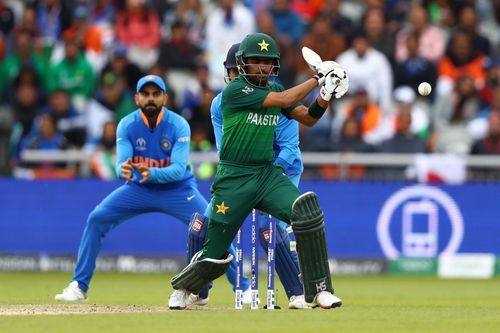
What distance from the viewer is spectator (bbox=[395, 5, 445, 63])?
58.6ft

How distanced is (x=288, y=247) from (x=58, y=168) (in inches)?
273

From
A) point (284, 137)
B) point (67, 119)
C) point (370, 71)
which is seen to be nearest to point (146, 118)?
point (284, 137)

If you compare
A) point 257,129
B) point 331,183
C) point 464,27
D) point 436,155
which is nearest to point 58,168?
point 331,183

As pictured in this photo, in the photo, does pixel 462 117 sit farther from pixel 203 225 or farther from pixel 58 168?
pixel 203 225

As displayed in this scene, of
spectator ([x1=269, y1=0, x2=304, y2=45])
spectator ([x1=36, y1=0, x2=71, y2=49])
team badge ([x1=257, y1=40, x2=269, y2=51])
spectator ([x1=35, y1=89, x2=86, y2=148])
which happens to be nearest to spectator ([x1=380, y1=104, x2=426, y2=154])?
spectator ([x1=269, y1=0, x2=304, y2=45])

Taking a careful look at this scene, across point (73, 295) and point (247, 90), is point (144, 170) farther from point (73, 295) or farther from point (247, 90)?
point (247, 90)

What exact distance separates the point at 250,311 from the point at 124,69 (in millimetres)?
8848

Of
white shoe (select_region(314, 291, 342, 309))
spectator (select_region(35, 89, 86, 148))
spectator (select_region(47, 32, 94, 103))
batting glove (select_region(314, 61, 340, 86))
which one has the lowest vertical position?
white shoe (select_region(314, 291, 342, 309))

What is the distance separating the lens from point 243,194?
879 cm

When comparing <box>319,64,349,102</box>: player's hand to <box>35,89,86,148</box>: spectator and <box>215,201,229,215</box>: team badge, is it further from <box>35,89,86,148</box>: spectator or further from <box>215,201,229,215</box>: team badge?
<box>35,89,86,148</box>: spectator

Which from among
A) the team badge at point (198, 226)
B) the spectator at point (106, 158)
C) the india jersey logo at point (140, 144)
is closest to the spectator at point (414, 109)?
the spectator at point (106, 158)

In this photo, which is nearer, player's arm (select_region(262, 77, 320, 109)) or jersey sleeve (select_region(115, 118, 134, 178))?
player's arm (select_region(262, 77, 320, 109))

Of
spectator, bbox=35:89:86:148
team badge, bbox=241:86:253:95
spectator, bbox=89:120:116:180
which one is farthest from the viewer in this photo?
spectator, bbox=35:89:86:148

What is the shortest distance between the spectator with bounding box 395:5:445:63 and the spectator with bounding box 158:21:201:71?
2913 millimetres
